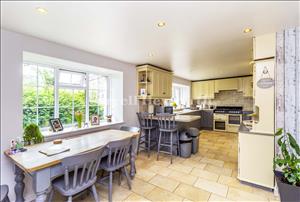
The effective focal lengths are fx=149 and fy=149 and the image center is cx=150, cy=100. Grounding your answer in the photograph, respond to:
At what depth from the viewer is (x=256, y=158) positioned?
2.23 m

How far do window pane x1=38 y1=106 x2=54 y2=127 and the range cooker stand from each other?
5.65m

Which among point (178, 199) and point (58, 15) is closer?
point (58, 15)

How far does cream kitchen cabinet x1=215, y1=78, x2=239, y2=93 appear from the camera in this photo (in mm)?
5820

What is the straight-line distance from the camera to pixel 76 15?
1.58 m

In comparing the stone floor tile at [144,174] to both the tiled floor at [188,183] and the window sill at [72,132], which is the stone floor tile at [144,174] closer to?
the tiled floor at [188,183]

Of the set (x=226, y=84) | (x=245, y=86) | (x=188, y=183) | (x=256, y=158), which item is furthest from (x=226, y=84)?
(x=188, y=183)

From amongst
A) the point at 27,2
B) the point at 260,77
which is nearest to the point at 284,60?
the point at 260,77

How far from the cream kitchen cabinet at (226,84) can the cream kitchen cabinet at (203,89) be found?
0.20 metres

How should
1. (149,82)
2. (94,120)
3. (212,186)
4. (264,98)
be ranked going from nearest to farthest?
(264,98)
(212,186)
(94,120)
(149,82)

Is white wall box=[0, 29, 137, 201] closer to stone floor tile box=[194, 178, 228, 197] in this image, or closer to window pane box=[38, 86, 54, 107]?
window pane box=[38, 86, 54, 107]

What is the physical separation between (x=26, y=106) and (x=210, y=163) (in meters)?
3.55

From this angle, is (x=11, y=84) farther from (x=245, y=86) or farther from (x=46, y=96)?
(x=245, y=86)

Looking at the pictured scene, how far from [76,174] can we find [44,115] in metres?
1.57

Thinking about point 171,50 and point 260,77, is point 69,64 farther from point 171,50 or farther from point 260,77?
point 260,77
